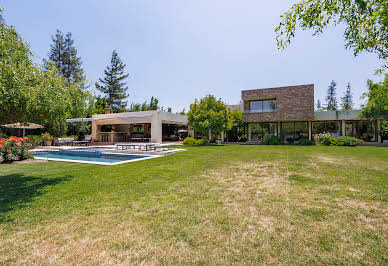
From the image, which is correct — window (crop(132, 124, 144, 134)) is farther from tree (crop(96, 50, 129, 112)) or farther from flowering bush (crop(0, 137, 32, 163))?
flowering bush (crop(0, 137, 32, 163))

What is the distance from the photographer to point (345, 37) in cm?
391

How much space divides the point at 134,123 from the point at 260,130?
17.1 m

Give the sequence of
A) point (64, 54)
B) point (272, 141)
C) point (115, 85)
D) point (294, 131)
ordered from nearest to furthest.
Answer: point (272, 141), point (294, 131), point (64, 54), point (115, 85)

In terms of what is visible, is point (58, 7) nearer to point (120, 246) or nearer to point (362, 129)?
point (120, 246)

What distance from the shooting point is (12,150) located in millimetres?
10312

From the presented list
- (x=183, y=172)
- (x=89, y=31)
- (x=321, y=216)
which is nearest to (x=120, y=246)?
(x=321, y=216)

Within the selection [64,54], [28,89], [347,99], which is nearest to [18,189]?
[28,89]

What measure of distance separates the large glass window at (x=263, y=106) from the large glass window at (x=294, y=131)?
9.73 feet

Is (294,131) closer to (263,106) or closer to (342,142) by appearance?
(263,106)

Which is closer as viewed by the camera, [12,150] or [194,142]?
[12,150]

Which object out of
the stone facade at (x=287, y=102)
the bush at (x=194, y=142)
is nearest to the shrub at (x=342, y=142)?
the stone facade at (x=287, y=102)

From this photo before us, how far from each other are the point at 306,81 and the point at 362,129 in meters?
9.83

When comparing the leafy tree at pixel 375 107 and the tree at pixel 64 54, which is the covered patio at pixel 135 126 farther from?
the leafy tree at pixel 375 107

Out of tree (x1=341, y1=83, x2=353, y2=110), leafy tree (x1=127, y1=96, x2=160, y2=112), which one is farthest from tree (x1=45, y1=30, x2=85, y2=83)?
tree (x1=341, y1=83, x2=353, y2=110)
